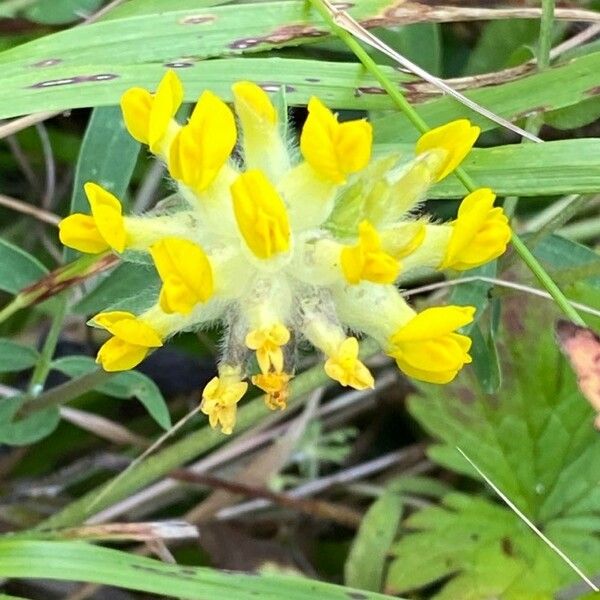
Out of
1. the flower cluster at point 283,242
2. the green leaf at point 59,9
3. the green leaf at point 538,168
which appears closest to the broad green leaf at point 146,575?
the flower cluster at point 283,242

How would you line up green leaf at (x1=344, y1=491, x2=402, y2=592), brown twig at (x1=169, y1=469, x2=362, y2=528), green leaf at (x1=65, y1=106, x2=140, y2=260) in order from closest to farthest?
green leaf at (x1=65, y1=106, x2=140, y2=260) < green leaf at (x1=344, y1=491, x2=402, y2=592) < brown twig at (x1=169, y1=469, x2=362, y2=528)

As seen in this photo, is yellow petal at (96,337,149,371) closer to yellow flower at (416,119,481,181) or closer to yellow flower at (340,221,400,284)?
yellow flower at (340,221,400,284)

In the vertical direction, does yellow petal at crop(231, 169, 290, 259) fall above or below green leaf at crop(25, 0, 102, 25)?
below

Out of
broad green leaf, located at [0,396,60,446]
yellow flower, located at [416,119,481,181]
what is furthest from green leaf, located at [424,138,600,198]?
broad green leaf, located at [0,396,60,446]

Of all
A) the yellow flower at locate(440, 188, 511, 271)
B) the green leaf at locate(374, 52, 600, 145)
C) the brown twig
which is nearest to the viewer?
the yellow flower at locate(440, 188, 511, 271)

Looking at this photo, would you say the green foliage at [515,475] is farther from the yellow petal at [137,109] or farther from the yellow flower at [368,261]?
the yellow petal at [137,109]

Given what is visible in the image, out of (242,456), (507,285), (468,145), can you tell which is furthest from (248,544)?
(468,145)
